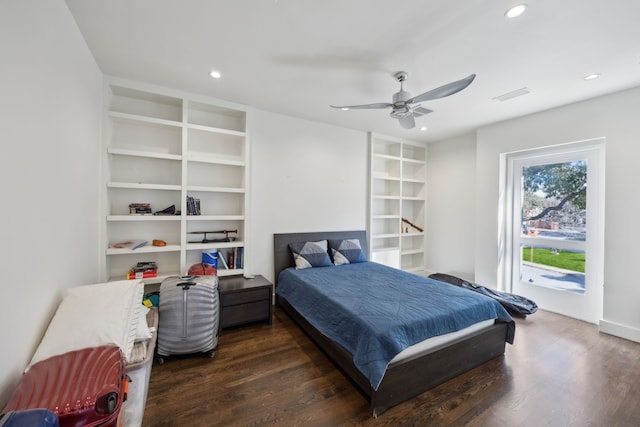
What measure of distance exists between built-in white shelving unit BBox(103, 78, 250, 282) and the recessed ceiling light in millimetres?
2779

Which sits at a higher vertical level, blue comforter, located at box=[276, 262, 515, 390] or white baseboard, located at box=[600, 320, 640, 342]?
blue comforter, located at box=[276, 262, 515, 390]

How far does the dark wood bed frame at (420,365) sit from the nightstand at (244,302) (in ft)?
1.82

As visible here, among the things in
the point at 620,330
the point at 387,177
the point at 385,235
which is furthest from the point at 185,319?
the point at 620,330

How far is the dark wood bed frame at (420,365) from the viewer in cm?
179

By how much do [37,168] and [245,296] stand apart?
206cm

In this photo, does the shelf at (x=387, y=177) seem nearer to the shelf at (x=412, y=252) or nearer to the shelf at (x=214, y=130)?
the shelf at (x=412, y=252)

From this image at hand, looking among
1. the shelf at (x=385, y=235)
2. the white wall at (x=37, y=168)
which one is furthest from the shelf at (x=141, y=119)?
the shelf at (x=385, y=235)

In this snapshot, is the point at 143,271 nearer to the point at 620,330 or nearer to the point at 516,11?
the point at 516,11

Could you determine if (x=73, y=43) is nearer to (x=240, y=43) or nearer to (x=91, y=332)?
(x=240, y=43)

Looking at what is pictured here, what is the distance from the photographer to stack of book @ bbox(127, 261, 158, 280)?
9.16 feet

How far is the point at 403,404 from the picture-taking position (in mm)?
1856

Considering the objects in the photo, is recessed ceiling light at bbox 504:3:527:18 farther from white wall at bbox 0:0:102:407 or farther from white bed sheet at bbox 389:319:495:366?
white wall at bbox 0:0:102:407

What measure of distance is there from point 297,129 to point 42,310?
3.29m

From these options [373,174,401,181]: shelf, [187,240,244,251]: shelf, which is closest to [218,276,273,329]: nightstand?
[187,240,244,251]: shelf
